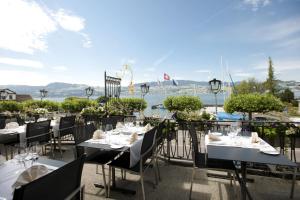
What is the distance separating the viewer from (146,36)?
12039 mm

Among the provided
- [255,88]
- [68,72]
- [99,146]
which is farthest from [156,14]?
[255,88]

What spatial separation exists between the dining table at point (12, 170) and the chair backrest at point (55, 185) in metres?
0.32

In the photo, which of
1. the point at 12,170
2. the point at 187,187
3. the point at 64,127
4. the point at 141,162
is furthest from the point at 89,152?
the point at 64,127

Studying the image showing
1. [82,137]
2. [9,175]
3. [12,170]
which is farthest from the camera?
[82,137]

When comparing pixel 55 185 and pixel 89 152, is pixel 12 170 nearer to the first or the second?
pixel 55 185

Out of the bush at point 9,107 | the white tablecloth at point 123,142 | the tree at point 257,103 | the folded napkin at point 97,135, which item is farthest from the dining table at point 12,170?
the bush at point 9,107

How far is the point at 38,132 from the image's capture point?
13.1 feet

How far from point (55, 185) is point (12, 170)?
2.63 ft

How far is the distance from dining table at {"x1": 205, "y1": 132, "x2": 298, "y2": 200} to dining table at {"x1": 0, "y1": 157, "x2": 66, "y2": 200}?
1591 mm

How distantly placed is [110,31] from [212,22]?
6734mm

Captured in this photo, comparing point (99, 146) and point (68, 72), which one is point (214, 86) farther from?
point (68, 72)

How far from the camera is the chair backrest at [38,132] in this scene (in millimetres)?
3768

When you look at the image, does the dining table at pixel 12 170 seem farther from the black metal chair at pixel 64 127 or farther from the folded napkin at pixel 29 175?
the black metal chair at pixel 64 127

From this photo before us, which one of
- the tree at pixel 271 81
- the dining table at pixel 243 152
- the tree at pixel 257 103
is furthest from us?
the tree at pixel 271 81
